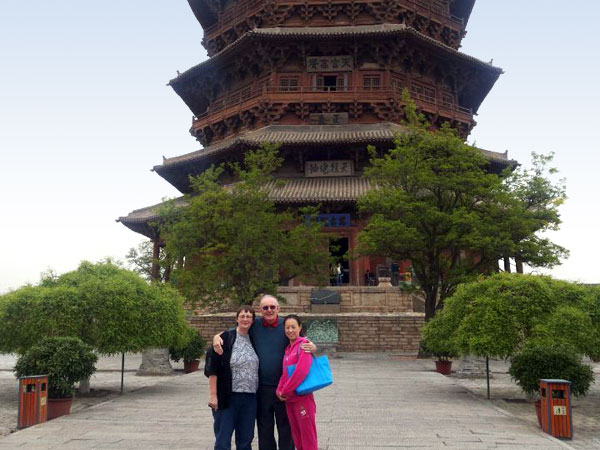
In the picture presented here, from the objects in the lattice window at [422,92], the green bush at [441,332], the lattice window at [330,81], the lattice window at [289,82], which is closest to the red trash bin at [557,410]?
the green bush at [441,332]

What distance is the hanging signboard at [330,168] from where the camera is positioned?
993 inches

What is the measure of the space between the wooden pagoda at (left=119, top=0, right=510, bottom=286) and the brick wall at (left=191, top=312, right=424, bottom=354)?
3646mm

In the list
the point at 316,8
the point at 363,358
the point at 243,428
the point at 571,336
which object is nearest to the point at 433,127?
the point at 316,8

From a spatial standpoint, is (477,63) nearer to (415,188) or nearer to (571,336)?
(415,188)

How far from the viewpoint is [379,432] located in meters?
6.98

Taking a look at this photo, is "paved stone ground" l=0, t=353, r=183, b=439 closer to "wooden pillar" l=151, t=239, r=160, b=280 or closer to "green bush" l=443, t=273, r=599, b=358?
"green bush" l=443, t=273, r=599, b=358

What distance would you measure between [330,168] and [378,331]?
8955mm

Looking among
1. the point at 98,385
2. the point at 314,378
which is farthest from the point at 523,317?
the point at 98,385

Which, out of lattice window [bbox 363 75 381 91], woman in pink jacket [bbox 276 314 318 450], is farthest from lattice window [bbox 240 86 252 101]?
woman in pink jacket [bbox 276 314 318 450]

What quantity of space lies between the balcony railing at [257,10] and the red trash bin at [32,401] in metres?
24.3

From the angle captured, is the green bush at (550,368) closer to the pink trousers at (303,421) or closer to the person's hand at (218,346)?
the pink trousers at (303,421)

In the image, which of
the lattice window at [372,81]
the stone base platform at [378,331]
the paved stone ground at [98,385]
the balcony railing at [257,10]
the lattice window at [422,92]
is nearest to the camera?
the paved stone ground at [98,385]

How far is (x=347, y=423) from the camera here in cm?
759

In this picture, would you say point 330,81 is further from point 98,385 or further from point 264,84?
point 98,385
